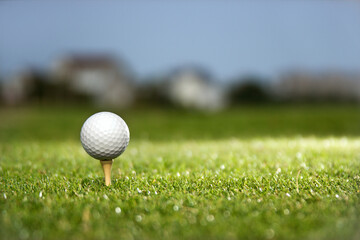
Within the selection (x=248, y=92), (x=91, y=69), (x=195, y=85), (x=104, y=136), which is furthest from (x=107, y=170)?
(x=91, y=69)

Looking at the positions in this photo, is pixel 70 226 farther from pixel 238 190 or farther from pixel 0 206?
pixel 238 190

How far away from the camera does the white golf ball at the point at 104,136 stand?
547 centimetres

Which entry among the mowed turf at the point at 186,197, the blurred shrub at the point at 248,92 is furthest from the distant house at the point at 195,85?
the mowed turf at the point at 186,197

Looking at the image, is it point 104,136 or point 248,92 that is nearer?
point 104,136

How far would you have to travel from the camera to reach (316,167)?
22.0 ft

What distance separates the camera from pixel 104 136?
5473 mm

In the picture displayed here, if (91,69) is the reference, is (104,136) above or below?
above

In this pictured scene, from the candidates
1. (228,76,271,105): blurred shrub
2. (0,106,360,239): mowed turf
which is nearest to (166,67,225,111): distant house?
(228,76,271,105): blurred shrub

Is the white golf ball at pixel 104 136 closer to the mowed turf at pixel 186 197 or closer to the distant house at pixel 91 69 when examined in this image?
the mowed turf at pixel 186 197

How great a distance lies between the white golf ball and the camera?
17.9ft

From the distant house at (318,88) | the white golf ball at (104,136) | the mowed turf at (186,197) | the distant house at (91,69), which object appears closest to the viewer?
the mowed turf at (186,197)

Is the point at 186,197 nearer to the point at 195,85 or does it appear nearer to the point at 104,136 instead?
the point at 104,136

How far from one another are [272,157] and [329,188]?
3081 millimetres

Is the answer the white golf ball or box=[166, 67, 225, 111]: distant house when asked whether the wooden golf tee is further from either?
box=[166, 67, 225, 111]: distant house
